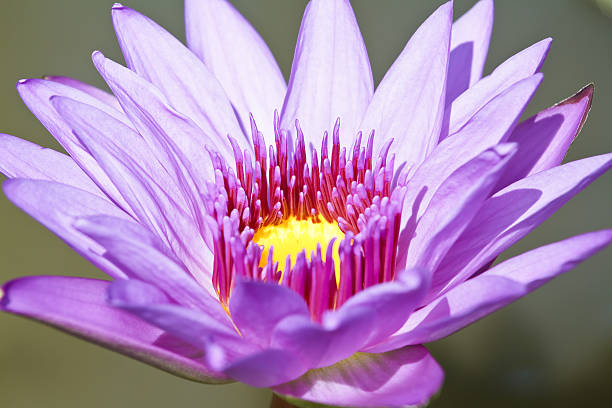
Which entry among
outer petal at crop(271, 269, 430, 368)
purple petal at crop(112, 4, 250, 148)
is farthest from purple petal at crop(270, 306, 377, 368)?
purple petal at crop(112, 4, 250, 148)

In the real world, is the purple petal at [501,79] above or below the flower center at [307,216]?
above

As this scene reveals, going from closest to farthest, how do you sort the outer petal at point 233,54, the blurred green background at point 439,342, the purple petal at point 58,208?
1. the purple petal at point 58,208
2. the outer petal at point 233,54
3. the blurred green background at point 439,342

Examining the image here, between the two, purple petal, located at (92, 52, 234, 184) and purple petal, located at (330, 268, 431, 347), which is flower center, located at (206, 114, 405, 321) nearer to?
purple petal, located at (92, 52, 234, 184)

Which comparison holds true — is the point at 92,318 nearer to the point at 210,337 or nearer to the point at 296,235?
the point at 210,337

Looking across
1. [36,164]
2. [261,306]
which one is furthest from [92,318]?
[36,164]

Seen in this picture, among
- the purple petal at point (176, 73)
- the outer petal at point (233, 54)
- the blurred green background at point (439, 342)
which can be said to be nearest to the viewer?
the purple petal at point (176, 73)

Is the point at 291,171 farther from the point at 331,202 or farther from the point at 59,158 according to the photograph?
the point at 59,158

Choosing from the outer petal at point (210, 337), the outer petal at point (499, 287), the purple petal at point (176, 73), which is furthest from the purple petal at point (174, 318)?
the purple petal at point (176, 73)

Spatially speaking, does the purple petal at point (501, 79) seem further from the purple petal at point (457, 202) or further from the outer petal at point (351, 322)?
the outer petal at point (351, 322)
